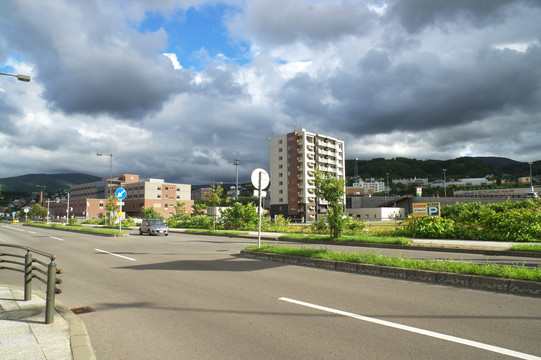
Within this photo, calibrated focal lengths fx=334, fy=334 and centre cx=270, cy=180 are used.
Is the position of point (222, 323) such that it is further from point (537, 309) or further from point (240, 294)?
point (537, 309)

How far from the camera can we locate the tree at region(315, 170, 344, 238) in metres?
16.3

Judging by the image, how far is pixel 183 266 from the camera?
34.2ft

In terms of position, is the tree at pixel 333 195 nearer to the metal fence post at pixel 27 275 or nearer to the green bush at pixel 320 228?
the green bush at pixel 320 228

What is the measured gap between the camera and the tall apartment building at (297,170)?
85438 millimetres

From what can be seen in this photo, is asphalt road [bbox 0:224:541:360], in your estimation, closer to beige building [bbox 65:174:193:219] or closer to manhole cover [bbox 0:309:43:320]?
manhole cover [bbox 0:309:43:320]

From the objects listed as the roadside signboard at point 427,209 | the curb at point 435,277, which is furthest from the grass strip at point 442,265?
Answer: the roadside signboard at point 427,209

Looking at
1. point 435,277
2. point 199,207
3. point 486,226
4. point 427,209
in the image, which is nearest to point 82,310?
point 435,277

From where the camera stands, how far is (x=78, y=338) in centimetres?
428

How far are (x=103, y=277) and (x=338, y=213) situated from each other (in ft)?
35.9

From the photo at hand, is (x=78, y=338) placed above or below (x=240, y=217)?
below

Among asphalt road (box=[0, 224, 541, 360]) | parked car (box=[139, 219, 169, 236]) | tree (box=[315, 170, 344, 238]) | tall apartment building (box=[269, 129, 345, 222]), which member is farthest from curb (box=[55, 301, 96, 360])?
tall apartment building (box=[269, 129, 345, 222])

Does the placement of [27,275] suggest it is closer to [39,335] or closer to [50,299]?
[50,299]

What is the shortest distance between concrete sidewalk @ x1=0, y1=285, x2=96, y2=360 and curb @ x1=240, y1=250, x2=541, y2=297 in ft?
21.2

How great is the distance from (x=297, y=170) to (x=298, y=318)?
267 feet
